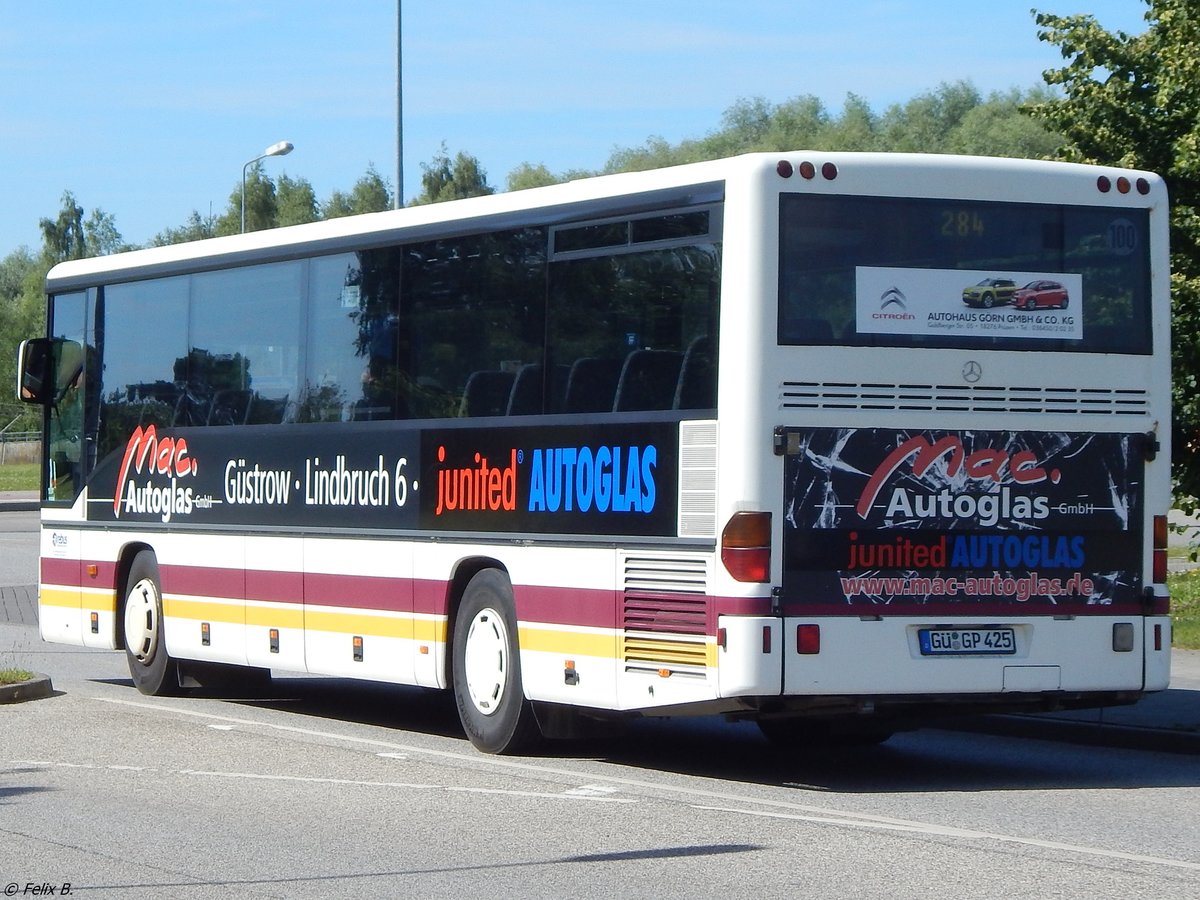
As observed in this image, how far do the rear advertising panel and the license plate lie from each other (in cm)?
12

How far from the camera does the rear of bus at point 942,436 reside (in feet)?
35.1

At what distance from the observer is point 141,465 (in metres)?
16.4

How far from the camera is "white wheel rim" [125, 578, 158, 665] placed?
16234 millimetres

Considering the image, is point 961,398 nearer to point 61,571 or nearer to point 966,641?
point 966,641

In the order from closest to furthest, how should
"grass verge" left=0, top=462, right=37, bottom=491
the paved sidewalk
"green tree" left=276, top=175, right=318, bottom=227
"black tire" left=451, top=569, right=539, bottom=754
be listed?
1. "black tire" left=451, top=569, right=539, bottom=754
2. the paved sidewalk
3. "grass verge" left=0, top=462, right=37, bottom=491
4. "green tree" left=276, top=175, right=318, bottom=227

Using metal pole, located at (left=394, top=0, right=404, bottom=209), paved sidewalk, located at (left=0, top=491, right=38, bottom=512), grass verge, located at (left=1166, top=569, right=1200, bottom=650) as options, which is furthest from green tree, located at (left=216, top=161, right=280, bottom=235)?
grass verge, located at (left=1166, top=569, right=1200, bottom=650)

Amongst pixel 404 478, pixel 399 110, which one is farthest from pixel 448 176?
pixel 404 478

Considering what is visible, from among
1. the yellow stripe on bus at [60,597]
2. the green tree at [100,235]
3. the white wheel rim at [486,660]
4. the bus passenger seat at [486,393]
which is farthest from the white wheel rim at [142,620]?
the green tree at [100,235]

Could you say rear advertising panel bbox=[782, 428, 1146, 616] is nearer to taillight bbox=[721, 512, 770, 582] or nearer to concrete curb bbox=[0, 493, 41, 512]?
taillight bbox=[721, 512, 770, 582]

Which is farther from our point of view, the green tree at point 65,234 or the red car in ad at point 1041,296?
the green tree at point 65,234

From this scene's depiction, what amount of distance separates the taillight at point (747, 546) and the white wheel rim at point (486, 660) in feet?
7.15

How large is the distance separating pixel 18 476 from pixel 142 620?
60268mm

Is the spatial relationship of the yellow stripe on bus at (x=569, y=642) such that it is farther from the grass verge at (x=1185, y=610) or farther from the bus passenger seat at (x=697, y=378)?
the grass verge at (x=1185, y=610)

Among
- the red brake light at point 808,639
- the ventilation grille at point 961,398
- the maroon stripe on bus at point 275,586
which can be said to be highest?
the ventilation grille at point 961,398
